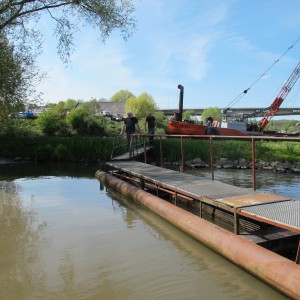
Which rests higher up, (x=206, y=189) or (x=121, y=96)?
(x=121, y=96)

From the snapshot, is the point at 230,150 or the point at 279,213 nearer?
the point at 279,213

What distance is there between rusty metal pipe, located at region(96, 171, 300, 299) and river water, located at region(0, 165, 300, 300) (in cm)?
16

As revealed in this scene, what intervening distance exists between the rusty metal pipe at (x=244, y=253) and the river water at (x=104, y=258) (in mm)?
155

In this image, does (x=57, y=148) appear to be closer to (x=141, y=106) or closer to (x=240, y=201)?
(x=240, y=201)

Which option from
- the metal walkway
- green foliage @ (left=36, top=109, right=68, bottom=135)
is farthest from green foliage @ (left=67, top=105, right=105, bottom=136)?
the metal walkway

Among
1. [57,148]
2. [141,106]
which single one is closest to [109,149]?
[57,148]

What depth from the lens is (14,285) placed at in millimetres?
4496

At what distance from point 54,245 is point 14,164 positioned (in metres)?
15.1

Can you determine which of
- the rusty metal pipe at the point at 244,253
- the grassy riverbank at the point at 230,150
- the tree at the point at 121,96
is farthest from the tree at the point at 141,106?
the rusty metal pipe at the point at 244,253

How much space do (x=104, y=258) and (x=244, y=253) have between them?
2.02 metres

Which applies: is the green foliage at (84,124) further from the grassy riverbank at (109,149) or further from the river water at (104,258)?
the river water at (104,258)

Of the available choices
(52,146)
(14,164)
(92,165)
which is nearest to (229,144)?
(92,165)

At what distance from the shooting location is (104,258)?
5.35 metres

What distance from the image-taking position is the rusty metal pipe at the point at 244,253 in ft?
12.9
